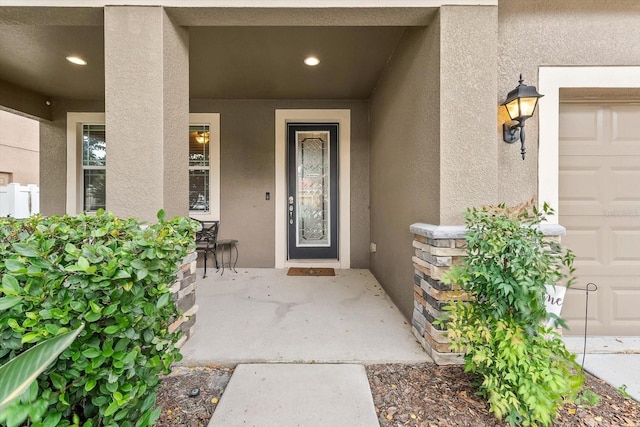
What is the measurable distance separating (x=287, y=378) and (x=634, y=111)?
3.32 meters

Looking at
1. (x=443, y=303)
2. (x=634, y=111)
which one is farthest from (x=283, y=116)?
(x=634, y=111)

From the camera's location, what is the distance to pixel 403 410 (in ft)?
4.87

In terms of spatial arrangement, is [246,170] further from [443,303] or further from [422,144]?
[443,303]

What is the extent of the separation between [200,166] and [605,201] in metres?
4.72

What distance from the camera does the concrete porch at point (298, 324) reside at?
75.6 inches

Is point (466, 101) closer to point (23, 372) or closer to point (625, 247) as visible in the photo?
point (625, 247)

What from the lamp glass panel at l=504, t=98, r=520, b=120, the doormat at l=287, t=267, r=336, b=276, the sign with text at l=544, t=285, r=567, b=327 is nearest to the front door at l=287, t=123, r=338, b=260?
the doormat at l=287, t=267, r=336, b=276

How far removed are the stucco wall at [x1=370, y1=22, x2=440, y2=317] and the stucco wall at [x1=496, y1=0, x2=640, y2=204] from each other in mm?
576

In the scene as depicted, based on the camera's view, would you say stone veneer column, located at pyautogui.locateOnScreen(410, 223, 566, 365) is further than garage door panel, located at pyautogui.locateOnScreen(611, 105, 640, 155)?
No

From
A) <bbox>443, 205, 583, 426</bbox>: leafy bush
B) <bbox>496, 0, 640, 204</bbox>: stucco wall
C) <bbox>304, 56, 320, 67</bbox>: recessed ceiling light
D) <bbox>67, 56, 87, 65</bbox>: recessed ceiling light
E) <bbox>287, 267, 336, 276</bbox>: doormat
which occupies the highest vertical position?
<bbox>67, 56, 87, 65</bbox>: recessed ceiling light

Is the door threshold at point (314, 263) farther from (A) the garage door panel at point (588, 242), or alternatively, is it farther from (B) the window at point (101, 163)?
(A) the garage door panel at point (588, 242)

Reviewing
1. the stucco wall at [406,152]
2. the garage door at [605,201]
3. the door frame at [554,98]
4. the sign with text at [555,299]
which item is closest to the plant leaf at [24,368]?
the stucco wall at [406,152]

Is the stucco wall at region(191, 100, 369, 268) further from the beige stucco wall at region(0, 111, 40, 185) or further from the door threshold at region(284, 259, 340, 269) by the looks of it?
the beige stucco wall at region(0, 111, 40, 185)

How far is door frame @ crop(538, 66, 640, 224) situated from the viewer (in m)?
2.16
